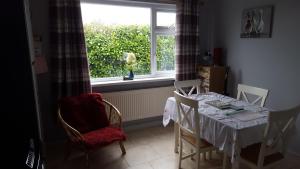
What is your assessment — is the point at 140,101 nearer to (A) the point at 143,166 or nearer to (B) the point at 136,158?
(B) the point at 136,158

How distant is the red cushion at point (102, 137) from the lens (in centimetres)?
240

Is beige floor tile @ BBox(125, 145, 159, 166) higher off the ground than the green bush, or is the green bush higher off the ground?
the green bush

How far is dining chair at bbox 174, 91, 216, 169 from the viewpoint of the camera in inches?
82.9

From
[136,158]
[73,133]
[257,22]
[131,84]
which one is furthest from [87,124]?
[257,22]

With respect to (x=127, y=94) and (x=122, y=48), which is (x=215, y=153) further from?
(x=122, y=48)

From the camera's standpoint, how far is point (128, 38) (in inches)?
140

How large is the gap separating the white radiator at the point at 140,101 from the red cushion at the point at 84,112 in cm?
38

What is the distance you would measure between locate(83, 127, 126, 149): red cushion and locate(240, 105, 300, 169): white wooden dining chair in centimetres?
138

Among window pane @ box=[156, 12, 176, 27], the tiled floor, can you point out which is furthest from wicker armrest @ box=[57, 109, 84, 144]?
window pane @ box=[156, 12, 176, 27]

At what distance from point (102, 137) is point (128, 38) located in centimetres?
174

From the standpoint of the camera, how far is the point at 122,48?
3.53 meters

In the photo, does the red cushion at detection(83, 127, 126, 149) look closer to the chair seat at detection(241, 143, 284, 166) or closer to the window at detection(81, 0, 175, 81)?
the window at detection(81, 0, 175, 81)

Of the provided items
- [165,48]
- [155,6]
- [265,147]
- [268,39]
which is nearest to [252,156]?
[265,147]

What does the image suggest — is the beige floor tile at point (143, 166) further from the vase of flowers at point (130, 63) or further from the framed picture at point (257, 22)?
the framed picture at point (257, 22)
